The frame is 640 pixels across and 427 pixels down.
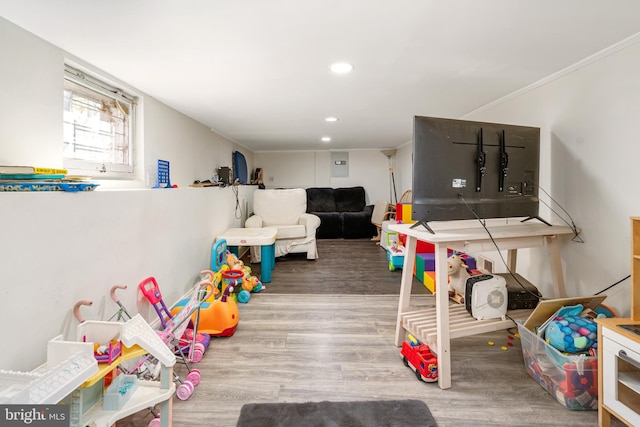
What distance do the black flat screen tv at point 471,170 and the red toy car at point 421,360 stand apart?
0.71 meters

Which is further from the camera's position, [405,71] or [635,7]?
[405,71]

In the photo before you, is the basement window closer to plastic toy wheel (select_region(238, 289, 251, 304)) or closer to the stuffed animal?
plastic toy wheel (select_region(238, 289, 251, 304))

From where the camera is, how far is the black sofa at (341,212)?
19.1 ft

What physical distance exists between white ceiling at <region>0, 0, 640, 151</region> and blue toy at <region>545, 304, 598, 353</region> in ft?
4.90

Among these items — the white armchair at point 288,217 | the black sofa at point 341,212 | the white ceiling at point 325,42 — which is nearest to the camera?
the white ceiling at point 325,42

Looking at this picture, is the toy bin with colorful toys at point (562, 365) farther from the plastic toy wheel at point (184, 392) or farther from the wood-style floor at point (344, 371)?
the plastic toy wheel at point (184, 392)

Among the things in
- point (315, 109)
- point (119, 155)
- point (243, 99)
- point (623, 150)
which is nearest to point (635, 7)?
point (623, 150)

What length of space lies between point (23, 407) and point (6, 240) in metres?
0.58

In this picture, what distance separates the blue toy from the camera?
1.38 metres

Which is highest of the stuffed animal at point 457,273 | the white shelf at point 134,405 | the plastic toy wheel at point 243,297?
the stuffed animal at point 457,273

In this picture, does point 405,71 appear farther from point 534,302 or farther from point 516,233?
point 534,302

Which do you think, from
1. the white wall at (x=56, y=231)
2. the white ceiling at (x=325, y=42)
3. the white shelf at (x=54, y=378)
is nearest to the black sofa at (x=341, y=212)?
the white ceiling at (x=325, y=42)

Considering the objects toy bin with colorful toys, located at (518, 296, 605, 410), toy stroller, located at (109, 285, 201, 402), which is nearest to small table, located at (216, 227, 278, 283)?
toy stroller, located at (109, 285, 201, 402)

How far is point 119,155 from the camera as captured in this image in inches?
85.8
